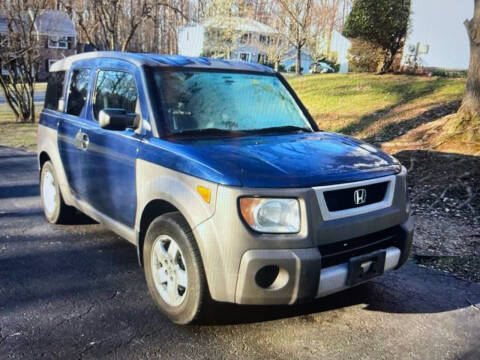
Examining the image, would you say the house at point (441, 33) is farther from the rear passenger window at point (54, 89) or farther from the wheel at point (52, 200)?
the wheel at point (52, 200)

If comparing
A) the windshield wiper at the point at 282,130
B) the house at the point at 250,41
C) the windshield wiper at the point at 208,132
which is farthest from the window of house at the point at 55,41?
the windshield wiper at the point at 208,132

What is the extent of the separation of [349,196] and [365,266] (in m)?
0.48

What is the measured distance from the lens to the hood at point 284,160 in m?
2.80

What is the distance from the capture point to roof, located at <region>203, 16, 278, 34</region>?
32.5 metres

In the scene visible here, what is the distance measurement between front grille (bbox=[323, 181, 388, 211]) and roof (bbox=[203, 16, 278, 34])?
97.9 ft

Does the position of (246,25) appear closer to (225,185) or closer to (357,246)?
(357,246)

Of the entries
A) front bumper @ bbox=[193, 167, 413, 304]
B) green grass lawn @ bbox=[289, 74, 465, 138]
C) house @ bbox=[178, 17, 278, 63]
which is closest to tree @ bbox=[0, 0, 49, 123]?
green grass lawn @ bbox=[289, 74, 465, 138]

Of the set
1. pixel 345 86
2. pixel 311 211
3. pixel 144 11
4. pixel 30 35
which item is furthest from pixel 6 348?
pixel 144 11

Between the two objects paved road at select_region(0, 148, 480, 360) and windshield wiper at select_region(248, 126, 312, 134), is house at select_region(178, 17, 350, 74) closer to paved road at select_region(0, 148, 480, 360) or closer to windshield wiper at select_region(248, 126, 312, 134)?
windshield wiper at select_region(248, 126, 312, 134)

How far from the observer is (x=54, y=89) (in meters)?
5.29

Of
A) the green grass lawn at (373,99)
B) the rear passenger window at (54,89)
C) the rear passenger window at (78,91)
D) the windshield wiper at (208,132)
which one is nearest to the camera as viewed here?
the windshield wiper at (208,132)

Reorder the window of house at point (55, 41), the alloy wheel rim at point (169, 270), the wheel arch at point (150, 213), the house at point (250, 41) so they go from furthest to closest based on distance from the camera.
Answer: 1. the house at point (250, 41)
2. the window of house at point (55, 41)
3. the wheel arch at point (150, 213)
4. the alloy wheel rim at point (169, 270)

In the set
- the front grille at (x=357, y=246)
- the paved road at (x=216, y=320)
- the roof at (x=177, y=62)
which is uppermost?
the roof at (x=177, y=62)

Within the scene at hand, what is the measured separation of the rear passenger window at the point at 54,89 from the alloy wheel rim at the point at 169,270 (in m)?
2.64
